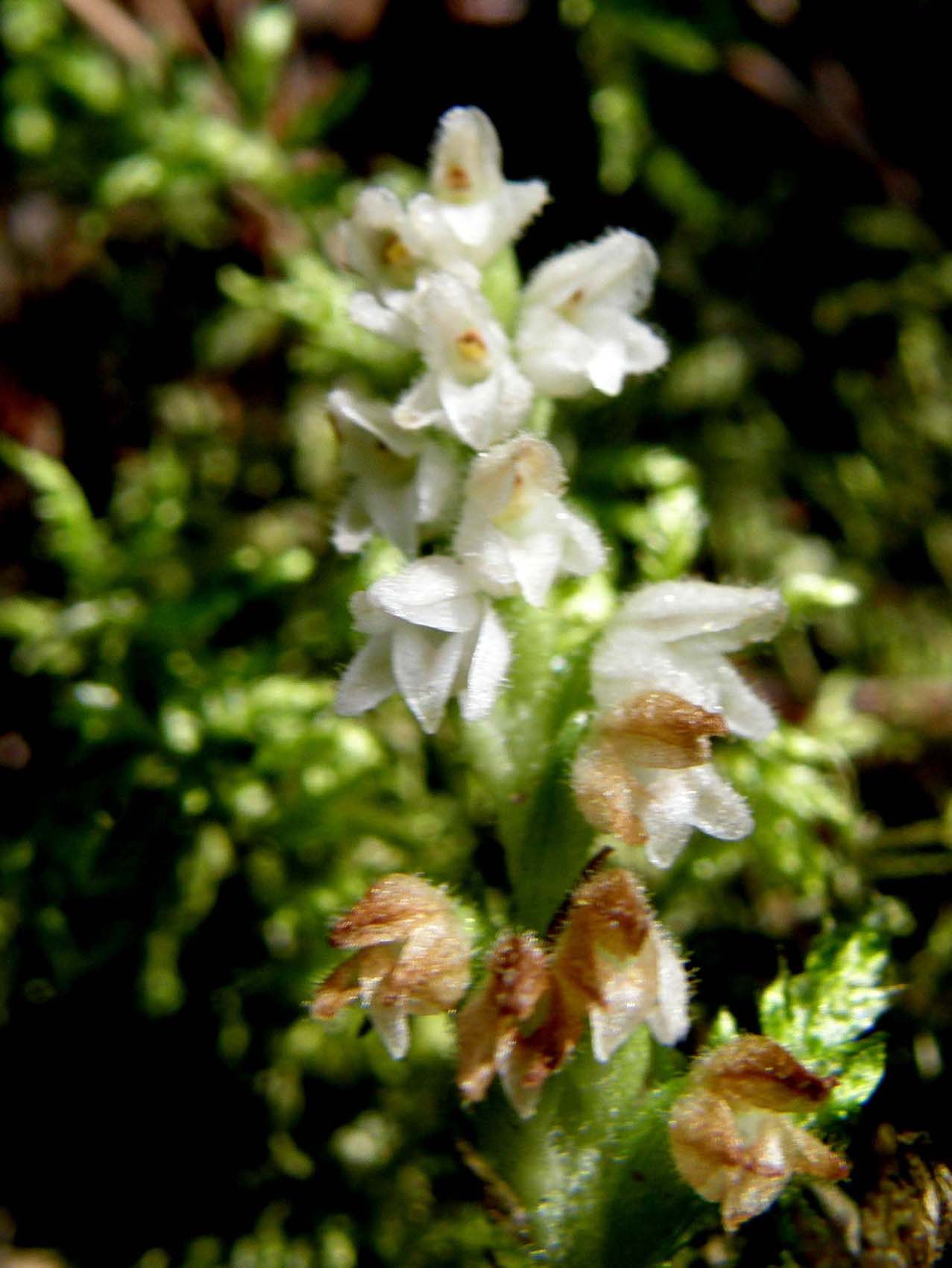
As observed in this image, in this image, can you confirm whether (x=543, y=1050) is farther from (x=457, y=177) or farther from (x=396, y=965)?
(x=457, y=177)

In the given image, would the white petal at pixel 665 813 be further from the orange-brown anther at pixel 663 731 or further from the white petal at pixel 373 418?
the white petal at pixel 373 418

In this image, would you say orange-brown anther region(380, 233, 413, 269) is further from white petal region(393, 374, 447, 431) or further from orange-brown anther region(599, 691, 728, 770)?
orange-brown anther region(599, 691, 728, 770)

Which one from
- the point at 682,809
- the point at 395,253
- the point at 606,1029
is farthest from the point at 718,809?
the point at 395,253

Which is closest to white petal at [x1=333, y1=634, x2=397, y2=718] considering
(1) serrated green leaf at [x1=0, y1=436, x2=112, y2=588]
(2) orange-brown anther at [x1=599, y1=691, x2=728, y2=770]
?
(2) orange-brown anther at [x1=599, y1=691, x2=728, y2=770]

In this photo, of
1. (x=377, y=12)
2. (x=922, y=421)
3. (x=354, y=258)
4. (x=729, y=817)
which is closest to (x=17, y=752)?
(x=354, y=258)

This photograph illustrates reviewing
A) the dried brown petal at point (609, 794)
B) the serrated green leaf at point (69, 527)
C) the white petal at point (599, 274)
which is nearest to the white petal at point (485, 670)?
the dried brown petal at point (609, 794)

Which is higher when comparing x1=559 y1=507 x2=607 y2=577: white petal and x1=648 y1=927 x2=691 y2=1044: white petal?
x1=559 y1=507 x2=607 y2=577: white petal
